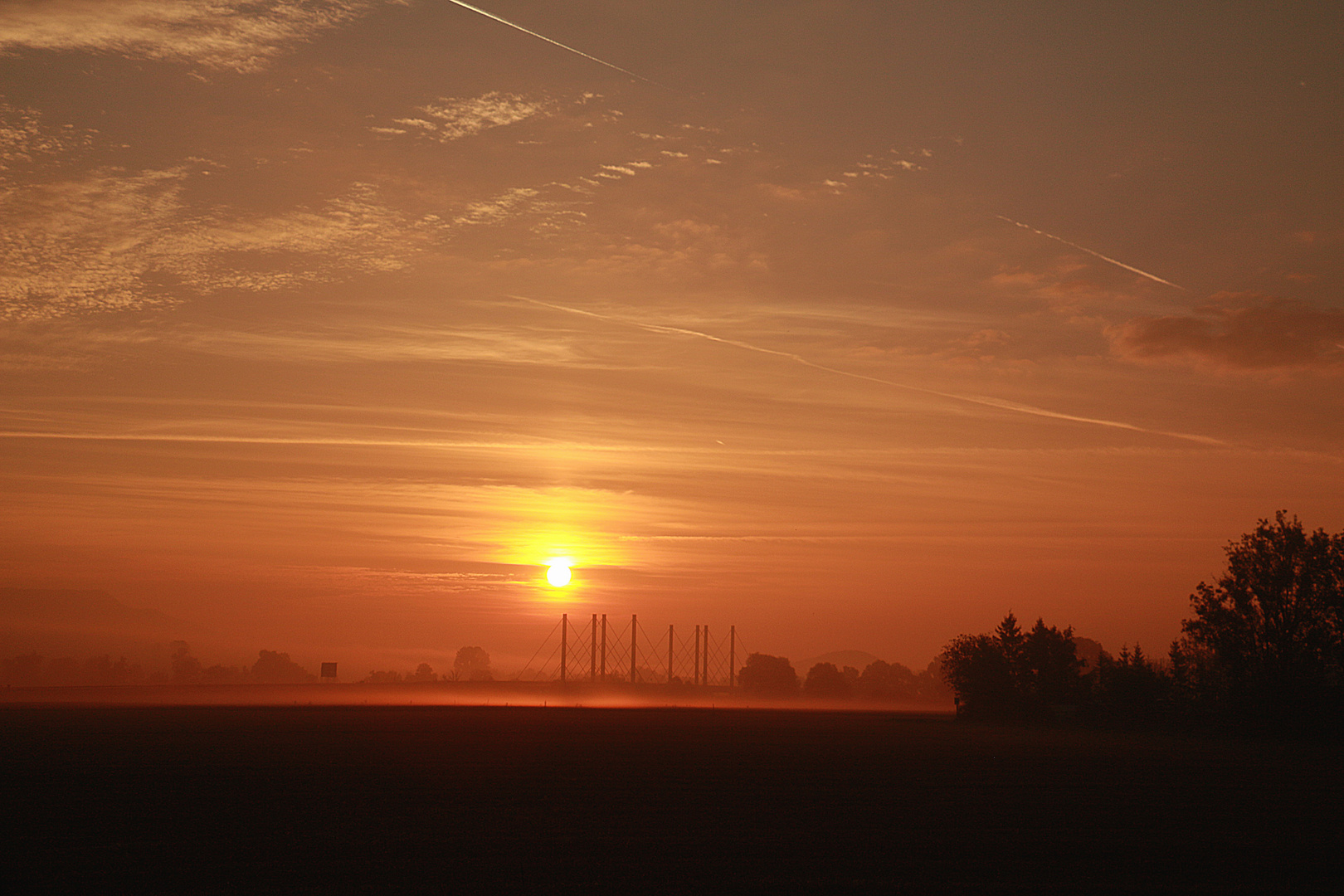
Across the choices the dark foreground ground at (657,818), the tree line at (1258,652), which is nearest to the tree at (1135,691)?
the tree line at (1258,652)

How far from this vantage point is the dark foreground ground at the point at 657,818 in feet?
84.9

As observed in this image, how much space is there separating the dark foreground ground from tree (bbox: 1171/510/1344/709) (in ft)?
105

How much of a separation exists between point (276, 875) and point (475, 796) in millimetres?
15055

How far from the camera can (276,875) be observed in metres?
25.9

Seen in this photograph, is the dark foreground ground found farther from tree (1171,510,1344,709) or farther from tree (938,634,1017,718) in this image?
tree (938,634,1017,718)

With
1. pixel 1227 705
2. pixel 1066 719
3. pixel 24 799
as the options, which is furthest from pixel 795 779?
pixel 1066 719

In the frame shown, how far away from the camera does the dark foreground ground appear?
2589cm

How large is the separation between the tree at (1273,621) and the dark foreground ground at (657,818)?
105ft

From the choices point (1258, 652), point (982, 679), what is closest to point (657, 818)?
point (1258, 652)

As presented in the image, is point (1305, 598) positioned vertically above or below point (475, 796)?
above

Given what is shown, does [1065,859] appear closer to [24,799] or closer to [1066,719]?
[24,799]

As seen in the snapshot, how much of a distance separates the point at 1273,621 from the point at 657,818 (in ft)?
306

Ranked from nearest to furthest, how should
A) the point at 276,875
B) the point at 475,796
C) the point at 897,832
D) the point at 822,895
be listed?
the point at 822,895 → the point at 276,875 → the point at 897,832 → the point at 475,796

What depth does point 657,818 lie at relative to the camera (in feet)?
114
